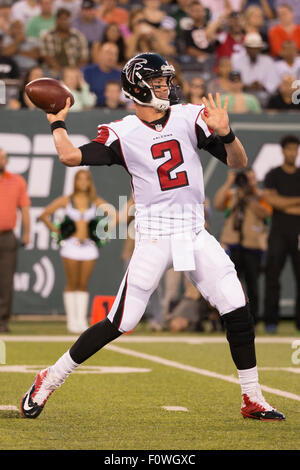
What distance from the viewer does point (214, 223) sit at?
13.8 metres

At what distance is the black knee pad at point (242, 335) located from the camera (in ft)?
19.2

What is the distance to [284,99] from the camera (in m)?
14.4

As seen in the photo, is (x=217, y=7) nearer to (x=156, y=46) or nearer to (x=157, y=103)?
(x=156, y=46)

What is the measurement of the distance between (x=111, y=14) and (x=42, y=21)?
138 cm

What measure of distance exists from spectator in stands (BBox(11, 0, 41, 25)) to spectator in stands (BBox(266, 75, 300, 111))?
430 cm

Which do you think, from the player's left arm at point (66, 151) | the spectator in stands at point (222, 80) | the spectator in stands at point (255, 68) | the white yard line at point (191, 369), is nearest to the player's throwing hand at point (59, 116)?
the player's left arm at point (66, 151)

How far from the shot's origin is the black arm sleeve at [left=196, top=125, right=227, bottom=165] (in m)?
5.96

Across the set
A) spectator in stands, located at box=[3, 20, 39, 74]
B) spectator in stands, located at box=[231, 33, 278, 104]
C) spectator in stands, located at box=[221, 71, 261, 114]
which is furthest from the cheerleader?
spectator in stands, located at box=[231, 33, 278, 104]

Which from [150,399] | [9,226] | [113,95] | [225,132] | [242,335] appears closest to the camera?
[225,132]

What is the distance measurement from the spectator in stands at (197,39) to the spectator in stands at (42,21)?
82.3 inches

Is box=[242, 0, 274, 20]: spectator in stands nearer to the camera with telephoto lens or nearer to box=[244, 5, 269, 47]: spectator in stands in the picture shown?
box=[244, 5, 269, 47]: spectator in stands

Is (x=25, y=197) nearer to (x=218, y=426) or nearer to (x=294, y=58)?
(x=294, y=58)

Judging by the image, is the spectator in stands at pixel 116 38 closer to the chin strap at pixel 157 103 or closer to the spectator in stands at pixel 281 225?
the spectator in stands at pixel 281 225

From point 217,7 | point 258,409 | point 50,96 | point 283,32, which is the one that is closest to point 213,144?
point 50,96
